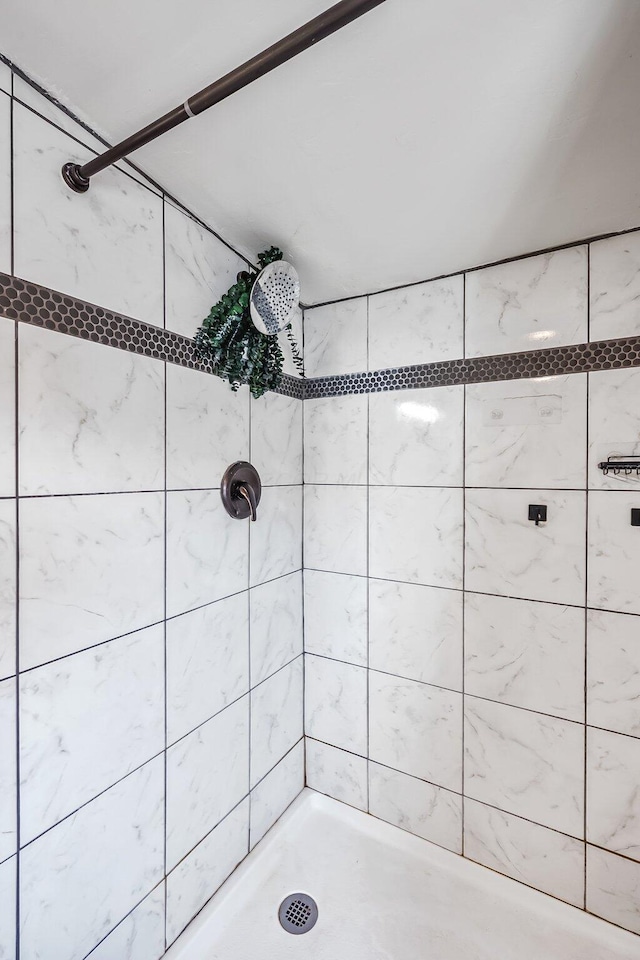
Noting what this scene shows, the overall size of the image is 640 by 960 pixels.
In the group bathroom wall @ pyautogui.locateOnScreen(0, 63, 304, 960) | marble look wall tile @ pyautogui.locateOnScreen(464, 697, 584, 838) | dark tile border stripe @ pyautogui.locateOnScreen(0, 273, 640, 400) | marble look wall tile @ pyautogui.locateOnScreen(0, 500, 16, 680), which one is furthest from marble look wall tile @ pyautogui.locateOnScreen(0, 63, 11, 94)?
marble look wall tile @ pyautogui.locateOnScreen(464, 697, 584, 838)

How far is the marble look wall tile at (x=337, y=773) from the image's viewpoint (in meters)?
1.67

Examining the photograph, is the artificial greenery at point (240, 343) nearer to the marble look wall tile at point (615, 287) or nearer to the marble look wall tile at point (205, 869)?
the marble look wall tile at point (615, 287)

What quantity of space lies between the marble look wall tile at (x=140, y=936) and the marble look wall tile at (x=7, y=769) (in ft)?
1.36

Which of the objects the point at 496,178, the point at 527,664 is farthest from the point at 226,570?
the point at 496,178

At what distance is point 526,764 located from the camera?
4.43ft

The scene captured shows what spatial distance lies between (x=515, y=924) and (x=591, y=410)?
4.95 ft

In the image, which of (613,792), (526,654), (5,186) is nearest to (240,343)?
(5,186)

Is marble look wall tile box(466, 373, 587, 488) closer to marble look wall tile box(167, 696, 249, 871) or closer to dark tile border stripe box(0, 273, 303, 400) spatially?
dark tile border stripe box(0, 273, 303, 400)

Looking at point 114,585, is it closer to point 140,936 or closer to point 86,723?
point 86,723

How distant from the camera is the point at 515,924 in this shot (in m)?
1.29

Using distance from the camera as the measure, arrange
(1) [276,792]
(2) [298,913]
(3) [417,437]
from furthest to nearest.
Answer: (1) [276,792] → (3) [417,437] → (2) [298,913]

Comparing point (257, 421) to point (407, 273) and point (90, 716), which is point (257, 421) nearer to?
point (407, 273)

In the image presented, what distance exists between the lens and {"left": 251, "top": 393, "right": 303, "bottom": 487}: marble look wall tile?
4.88 feet

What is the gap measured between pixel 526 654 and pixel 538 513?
432 mm
